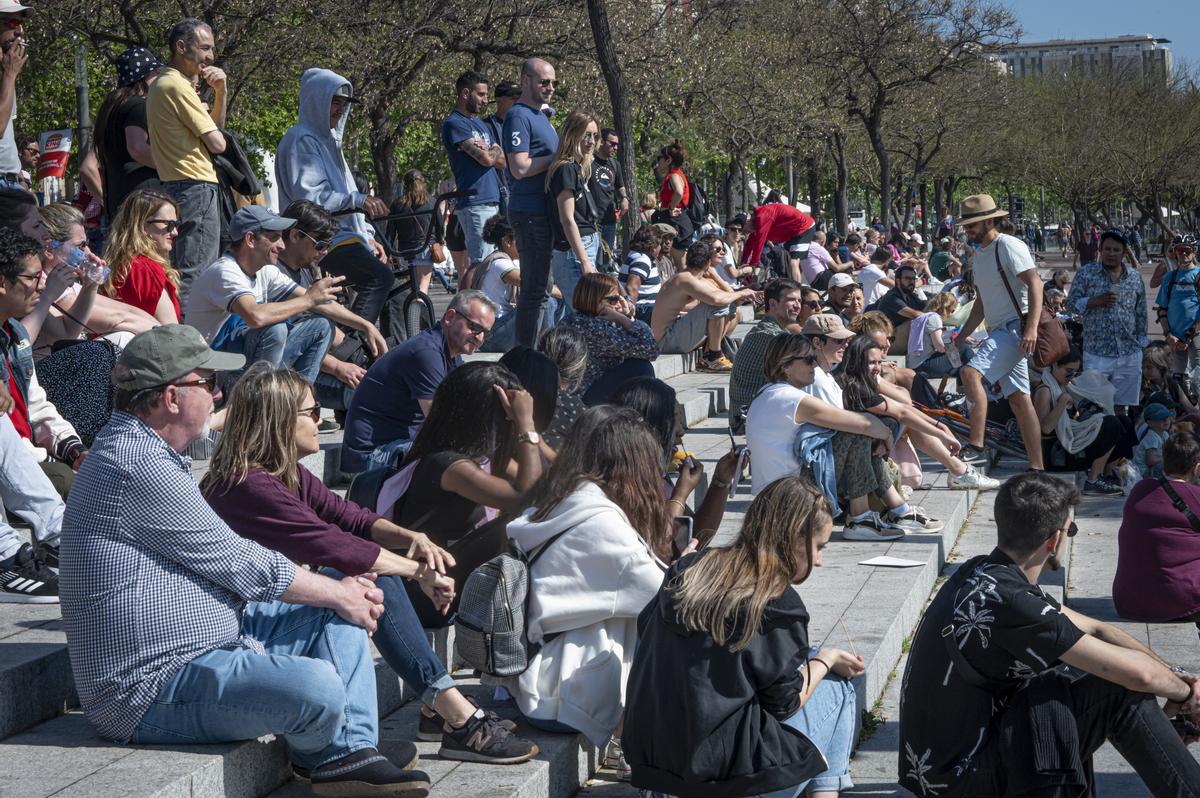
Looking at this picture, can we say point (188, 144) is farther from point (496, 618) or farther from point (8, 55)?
point (496, 618)

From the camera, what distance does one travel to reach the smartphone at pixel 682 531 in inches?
216

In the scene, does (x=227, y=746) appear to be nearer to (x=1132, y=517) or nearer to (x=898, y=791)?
(x=898, y=791)

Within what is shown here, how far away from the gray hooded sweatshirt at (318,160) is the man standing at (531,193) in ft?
4.43

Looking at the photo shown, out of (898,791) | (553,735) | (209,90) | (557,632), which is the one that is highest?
(209,90)

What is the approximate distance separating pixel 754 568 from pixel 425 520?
1487 mm

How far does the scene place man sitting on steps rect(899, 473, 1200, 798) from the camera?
4.09 meters

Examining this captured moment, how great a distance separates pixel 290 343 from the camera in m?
7.25

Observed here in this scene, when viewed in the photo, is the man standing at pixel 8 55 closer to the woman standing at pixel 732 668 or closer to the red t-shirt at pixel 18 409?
the red t-shirt at pixel 18 409

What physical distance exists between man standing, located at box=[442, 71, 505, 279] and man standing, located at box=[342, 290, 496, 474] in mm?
3825

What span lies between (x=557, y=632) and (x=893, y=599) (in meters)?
2.73

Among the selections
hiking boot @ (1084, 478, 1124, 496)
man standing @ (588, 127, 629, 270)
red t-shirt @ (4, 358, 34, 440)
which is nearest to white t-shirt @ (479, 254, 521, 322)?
man standing @ (588, 127, 629, 270)

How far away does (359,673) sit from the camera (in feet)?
12.9

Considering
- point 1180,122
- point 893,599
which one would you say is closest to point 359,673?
point 893,599

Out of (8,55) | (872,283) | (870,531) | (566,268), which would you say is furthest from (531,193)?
(872,283)
